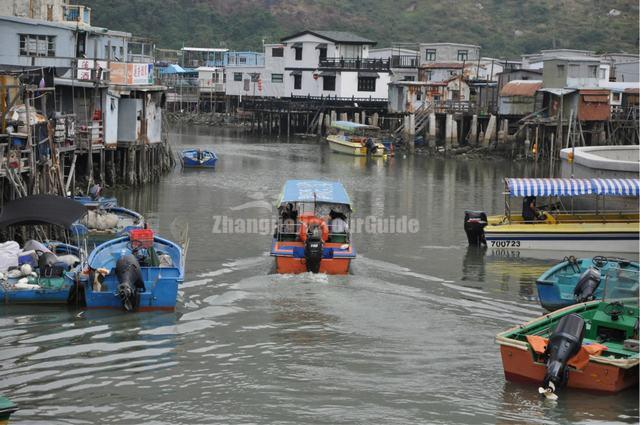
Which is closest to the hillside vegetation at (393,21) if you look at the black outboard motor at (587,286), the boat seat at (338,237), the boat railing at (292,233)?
the boat railing at (292,233)

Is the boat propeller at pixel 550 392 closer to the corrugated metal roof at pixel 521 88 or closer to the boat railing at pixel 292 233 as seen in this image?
the boat railing at pixel 292 233

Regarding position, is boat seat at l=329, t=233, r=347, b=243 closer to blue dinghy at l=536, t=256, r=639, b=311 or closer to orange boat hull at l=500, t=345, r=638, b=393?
blue dinghy at l=536, t=256, r=639, b=311

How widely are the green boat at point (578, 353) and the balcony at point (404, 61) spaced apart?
70489mm

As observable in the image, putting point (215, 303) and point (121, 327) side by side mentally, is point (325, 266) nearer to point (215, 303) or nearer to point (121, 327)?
point (215, 303)

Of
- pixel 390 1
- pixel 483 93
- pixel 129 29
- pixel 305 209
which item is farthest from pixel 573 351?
pixel 390 1

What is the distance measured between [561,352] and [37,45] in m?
35.5

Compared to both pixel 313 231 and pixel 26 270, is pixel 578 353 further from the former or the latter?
pixel 26 270

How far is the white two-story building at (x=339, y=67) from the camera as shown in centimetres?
8494

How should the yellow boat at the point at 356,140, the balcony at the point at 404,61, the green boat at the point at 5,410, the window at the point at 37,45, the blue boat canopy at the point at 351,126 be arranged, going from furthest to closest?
1. the balcony at the point at 404,61
2. the blue boat canopy at the point at 351,126
3. the yellow boat at the point at 356,140
4. the window at the point at 37,45
5. the green boat at the point at 5,410

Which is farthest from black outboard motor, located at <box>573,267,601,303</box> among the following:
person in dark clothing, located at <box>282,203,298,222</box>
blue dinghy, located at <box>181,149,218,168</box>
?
blue dinghy, located at <box>181,149,218,168</box>

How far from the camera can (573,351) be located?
19.0m

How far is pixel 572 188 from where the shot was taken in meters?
33.5

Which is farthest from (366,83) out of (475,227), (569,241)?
(569,241)

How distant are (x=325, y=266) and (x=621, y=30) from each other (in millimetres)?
101877
